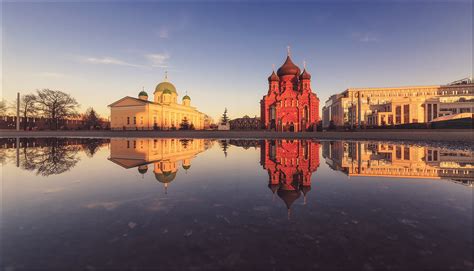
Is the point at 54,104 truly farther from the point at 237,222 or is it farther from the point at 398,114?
the point at 398,114

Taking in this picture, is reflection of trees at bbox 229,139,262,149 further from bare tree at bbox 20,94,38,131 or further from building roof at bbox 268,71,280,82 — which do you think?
bare tree at bbox 20,94,38,131

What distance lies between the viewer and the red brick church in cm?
4541

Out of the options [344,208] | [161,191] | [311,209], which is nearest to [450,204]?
[344,208]

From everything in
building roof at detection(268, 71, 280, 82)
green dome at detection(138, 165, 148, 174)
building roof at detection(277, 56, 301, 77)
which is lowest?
green dome at detection(138, 165, 148, 174)

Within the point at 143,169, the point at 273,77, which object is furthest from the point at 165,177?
the point at 273,77

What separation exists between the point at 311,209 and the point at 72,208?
476 centimetres

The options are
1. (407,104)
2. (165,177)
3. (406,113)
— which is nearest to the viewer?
(165,177)

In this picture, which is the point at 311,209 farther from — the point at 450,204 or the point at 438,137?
the point at 438,137

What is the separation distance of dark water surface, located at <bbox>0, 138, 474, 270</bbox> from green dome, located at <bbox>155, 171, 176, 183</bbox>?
0.06m

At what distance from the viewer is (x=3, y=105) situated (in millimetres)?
59406

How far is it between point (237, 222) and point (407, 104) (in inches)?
2808

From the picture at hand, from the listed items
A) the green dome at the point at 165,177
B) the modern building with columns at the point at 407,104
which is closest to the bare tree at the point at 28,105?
the green dome at the point at 165,177

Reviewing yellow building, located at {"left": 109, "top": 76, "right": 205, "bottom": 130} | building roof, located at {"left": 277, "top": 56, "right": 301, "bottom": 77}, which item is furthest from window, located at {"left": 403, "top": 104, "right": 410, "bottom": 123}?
yellow building, located at {"left": 109, "top": 76, "right": 205, "bottom": 130}

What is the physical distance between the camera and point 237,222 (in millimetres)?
3680
